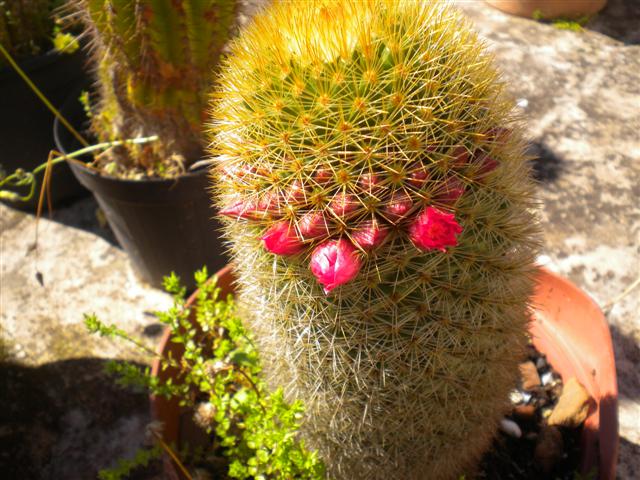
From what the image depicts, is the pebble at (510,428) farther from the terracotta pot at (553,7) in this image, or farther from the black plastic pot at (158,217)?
the terracotta pot at (553,7)

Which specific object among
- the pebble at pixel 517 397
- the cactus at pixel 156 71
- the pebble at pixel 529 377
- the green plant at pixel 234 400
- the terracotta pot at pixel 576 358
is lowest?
the pebble at pixel 517 397

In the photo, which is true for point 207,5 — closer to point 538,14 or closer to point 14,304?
point 14,304

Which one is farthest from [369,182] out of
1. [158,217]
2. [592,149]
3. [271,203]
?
[592,149]

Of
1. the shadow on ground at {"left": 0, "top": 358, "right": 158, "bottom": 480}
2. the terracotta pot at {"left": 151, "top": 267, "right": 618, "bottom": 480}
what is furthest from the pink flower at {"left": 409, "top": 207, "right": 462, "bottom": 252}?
the shadow on ground at {"left": 0, "top": 358, "right": 158, "bottom": 480}

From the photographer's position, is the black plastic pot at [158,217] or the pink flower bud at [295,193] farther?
the black plastic pot at [158,217]

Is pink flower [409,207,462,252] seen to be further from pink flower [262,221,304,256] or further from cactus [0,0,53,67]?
cactus [0,0,53,67]

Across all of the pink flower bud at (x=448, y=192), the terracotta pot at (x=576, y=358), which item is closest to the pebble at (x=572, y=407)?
the terracotta pot at (x=576, y=358)
